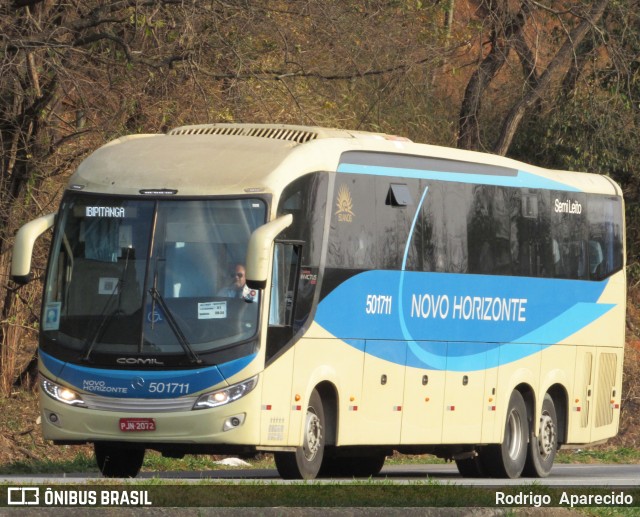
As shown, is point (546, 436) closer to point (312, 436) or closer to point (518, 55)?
point (312, 436)

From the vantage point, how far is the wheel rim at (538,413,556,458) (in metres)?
19.2

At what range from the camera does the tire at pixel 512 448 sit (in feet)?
60.1

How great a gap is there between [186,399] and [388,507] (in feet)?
14.0

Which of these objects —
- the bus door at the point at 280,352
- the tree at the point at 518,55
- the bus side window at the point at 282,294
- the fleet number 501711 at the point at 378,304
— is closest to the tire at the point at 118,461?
the bus door at the point at 280,352

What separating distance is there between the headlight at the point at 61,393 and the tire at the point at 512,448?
5.85m

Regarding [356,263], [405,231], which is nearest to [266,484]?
[356,263]

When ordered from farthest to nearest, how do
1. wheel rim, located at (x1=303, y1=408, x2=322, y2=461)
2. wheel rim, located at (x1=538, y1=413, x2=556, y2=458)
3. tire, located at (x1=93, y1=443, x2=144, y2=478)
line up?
wheel rim, located at (x1=538, y1=413, x2=556, y2=458)
tire, located at (x1=93, y1=443, x2=144, y2=478)
wheel rim, located at (x1=303, y1=408, x2=322, y2=461)

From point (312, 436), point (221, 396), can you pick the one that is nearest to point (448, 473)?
point (312, 436)

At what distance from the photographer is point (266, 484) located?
12.4 m

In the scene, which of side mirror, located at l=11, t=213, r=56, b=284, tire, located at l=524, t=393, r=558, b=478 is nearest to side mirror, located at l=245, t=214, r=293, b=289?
side mirror, located at l=11, t=213, r=56, b=284

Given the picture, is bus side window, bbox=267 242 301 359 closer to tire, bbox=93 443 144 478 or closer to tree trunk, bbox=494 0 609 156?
tire, bbox=93 443 144 478

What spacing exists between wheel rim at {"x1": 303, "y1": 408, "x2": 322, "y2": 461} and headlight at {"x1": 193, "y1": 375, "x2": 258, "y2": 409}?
42.1 inches

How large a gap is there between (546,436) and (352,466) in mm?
2501

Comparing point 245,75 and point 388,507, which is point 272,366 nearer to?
point 388,507
